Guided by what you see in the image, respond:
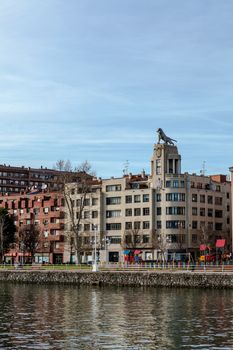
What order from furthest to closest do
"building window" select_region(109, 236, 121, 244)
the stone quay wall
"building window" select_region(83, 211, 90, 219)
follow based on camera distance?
"building window" select_region(83, 211, 90, 219)
"building window" select_region(109, 236, 121, 244)
the stone quay wall

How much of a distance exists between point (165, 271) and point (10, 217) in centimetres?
8125

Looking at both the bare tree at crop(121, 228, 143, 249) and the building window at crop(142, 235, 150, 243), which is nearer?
the bare tree at crop(121, 228, 143, 249)

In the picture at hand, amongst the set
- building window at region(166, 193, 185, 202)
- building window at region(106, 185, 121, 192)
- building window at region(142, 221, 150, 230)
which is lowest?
building window at region(142, 221, 150, 230)

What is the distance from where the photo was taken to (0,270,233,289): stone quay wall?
326ft

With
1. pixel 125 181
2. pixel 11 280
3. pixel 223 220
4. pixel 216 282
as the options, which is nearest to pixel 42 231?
pixel 125 181

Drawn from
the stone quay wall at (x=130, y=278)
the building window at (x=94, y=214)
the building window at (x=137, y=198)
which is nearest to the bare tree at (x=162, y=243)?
the building window at (x=137, y=198)

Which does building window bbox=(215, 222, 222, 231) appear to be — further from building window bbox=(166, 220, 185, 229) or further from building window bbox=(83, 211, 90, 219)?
building window bbox=(83, 211, 90, 219)

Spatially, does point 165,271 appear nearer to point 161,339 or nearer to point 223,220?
point 161,339

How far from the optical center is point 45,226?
191 meters

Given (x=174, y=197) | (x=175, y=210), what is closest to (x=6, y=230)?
(x=175, y=210)

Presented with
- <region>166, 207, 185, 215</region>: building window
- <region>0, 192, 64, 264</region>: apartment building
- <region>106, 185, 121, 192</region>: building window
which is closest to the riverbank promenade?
<region>166, 207, 185, 215</region>: building window

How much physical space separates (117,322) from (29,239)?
4946 inches

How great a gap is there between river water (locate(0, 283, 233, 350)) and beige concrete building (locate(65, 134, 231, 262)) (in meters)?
81.2

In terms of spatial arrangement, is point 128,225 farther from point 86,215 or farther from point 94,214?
point 86,215
